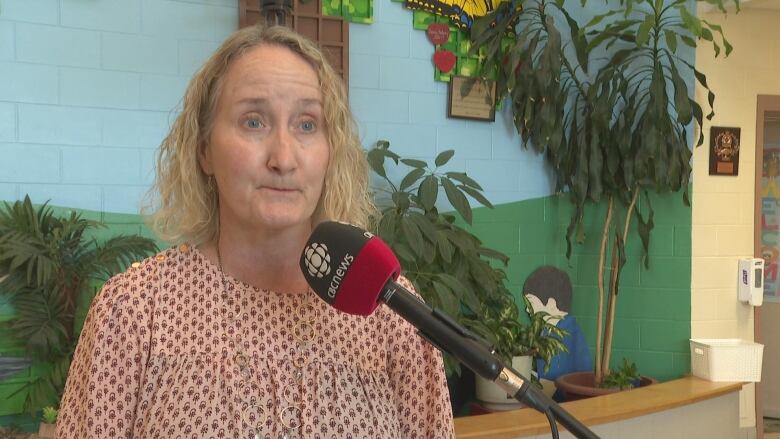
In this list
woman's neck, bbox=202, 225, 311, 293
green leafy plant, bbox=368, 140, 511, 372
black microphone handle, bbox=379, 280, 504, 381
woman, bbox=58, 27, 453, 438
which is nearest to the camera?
black microphone handle, bbox=379, 280, 504, 381

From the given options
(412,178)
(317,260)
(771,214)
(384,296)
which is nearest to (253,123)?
(317,260)

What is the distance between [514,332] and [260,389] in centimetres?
230

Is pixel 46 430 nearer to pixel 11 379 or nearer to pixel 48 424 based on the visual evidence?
pixel 48 424

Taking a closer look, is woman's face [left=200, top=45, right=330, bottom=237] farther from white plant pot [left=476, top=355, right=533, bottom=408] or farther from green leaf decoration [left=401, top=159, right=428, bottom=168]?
white plant pot [left=476, top=355, right=533, bottom=408]

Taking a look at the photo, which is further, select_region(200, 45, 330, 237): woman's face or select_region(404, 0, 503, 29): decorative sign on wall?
select_region(404, 0, 503, 29): decorative sign on wall

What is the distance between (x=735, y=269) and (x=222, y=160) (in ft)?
11.0

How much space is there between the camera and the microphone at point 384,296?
2.59 feet

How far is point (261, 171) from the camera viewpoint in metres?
1.08

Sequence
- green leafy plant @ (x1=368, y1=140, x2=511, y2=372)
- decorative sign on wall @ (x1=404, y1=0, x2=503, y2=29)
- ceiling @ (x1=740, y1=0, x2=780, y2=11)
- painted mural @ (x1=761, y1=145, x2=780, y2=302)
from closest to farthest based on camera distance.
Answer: green leafy plant @ (x1=368, y1=140, x2=511, y2=372), decorative sign on wall @ (x1=404, y1=0, x2=503, y2=29), ceiling @ (x1=740, y1=0, x2=780, y2=11), painted mural @ (x1=761, y1=145, x2=780, y2=302)

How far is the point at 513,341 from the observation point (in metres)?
3.20

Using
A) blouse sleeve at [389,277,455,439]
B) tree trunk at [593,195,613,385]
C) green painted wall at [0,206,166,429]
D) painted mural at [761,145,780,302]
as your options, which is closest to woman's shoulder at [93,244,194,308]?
blouse sleeve at [389,277,455,439]

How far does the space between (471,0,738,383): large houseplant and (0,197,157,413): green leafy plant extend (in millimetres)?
1916

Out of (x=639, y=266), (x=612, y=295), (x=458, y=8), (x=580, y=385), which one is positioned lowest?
(x=580, y=385)

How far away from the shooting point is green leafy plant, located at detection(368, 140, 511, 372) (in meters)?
2.88
